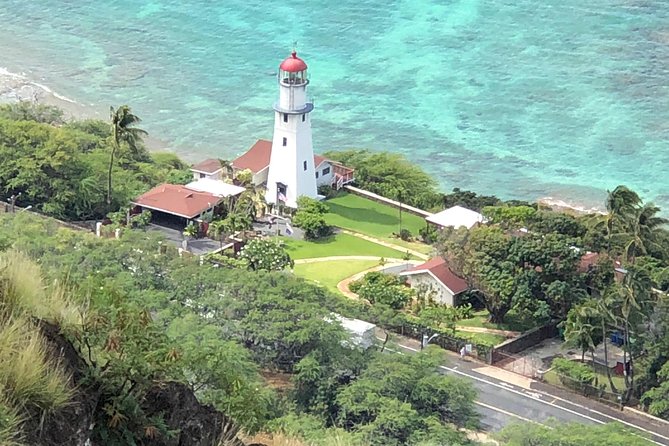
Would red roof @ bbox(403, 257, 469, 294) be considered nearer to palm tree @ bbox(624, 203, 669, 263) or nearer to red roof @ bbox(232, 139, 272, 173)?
palm tree @ bbox(624, 203, 669, 263)

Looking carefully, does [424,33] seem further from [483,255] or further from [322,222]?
[483,255]

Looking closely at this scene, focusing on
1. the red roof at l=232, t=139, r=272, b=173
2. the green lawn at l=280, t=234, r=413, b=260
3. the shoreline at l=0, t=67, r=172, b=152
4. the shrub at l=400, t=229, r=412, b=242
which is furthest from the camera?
the shoreline at l=0, t=67, r=172, b=152

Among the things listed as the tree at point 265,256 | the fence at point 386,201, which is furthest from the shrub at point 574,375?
the fence at point 386,201

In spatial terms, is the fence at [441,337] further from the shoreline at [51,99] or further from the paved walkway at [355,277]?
the shoreline at [51,99]

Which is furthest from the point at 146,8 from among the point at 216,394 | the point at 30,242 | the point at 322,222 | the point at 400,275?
the point at 216,394

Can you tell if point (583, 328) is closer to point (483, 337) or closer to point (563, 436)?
point (483, 337)

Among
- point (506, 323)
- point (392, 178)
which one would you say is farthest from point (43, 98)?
point (506, 323)

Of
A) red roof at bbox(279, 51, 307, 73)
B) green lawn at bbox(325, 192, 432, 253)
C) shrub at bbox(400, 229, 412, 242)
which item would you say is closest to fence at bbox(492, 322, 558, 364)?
green lawn at bbox(325, 192, 432, 253)
